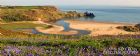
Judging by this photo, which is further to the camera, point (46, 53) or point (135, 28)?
point (135, 28)

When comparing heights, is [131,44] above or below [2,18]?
above

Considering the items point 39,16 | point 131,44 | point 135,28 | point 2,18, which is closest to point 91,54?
point 131,44

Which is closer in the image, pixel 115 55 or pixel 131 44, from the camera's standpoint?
pixel 115 55

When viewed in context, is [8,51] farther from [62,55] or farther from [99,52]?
[99,52]

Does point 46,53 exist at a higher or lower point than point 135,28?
higher

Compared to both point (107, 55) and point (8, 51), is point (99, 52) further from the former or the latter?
point (8, 51)

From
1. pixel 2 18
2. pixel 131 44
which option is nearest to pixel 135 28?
pixel 2 18

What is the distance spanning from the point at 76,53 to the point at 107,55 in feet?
2.89

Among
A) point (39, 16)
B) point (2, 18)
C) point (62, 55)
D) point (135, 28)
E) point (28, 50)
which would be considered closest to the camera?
point (62, 55)

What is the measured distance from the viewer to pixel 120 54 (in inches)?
366

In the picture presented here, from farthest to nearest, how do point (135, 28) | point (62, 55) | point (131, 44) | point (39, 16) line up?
1. point (39, 16)
2. point (135, 28)
3. point (131, 44)
4. point (62, 55)

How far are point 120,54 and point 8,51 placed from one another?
318 cm

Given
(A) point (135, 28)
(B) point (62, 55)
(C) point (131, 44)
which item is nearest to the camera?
(B) point (62, 55)

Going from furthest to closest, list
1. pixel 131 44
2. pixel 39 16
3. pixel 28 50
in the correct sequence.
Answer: pixel 39 16, pixel 131 44, pixel 28 50
